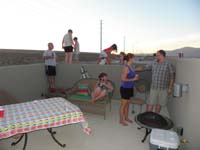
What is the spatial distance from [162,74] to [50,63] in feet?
11.4

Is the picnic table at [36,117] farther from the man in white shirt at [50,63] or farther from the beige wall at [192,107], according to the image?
the man in white shirt at [50,63]

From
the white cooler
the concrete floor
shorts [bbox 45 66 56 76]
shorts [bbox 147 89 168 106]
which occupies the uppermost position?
shorts [bbox 45 66 56 76]

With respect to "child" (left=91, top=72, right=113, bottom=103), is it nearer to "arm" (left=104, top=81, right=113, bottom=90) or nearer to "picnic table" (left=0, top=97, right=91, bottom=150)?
"arm" (left=104, top=81, right=113, bottom=90)

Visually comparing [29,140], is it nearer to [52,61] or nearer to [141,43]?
[52,61]

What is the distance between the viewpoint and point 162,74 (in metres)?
3.37

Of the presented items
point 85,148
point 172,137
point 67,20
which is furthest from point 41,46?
point 172,137

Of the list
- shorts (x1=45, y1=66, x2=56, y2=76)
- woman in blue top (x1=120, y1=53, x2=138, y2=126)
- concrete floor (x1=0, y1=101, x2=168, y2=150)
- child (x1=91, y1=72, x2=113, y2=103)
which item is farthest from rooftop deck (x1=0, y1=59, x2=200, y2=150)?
woman in blue top (x1=120, y1=53, x2=138, y2=126)

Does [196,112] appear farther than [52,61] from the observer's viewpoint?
No

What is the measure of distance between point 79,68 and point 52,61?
929 millimetres

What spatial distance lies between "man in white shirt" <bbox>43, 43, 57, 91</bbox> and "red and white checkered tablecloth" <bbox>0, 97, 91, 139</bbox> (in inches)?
114

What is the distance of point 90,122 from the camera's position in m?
3.81

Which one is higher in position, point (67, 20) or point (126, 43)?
point (67, 20)

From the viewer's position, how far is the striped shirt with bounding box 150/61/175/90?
334 cm

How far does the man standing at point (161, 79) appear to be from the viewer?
3.35 meters
